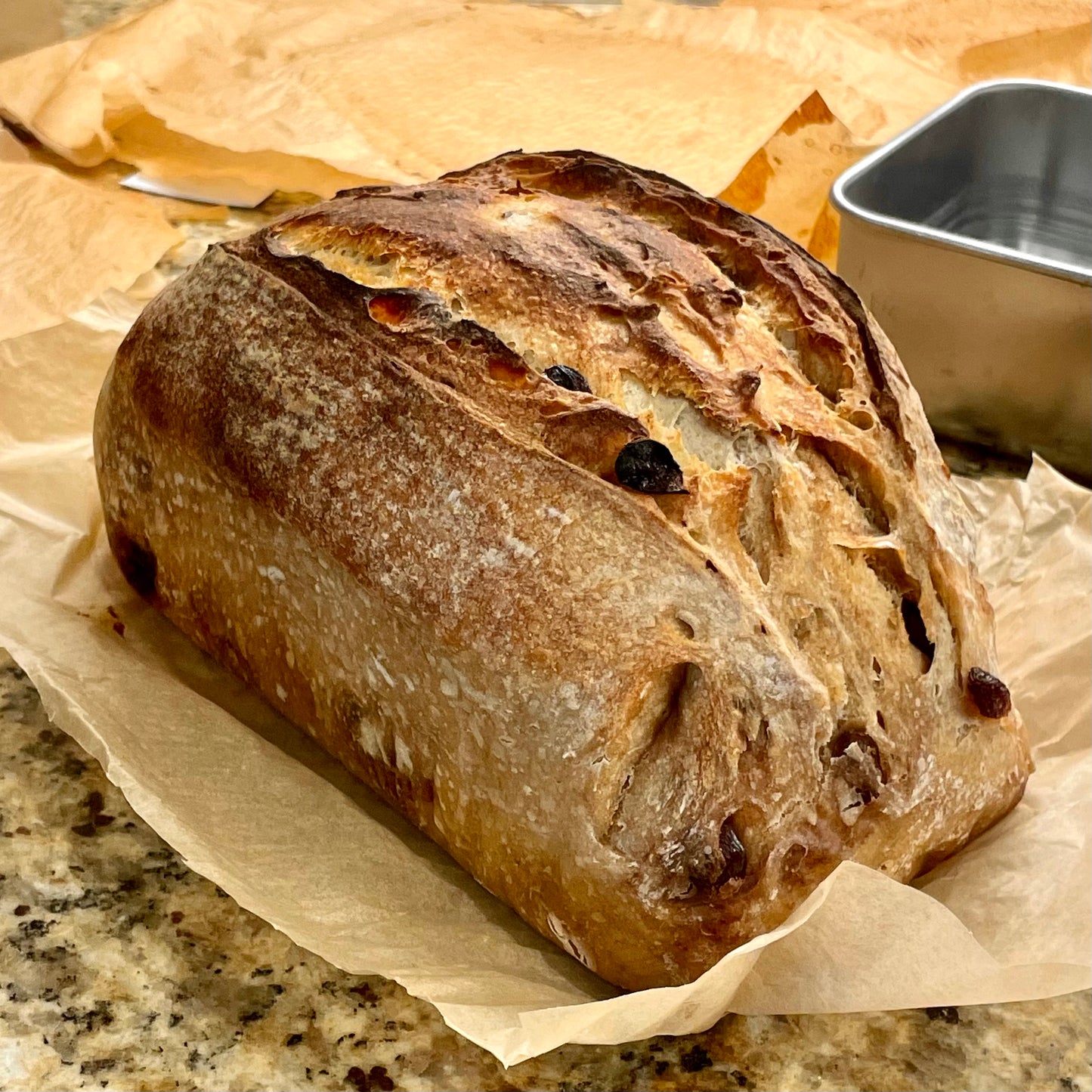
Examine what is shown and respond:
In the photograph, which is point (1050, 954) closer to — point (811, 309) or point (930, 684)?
point (930, 684)

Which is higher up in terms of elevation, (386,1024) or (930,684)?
(930,684)

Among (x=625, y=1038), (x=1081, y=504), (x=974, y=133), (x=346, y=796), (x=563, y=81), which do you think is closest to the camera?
(x=625, y=1038)

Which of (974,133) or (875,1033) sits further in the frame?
(974,133)

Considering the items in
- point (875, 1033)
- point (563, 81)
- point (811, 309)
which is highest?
point (811, 309)

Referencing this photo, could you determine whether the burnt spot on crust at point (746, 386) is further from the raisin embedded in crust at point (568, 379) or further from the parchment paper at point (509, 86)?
the parchment paper at point (509, 86)

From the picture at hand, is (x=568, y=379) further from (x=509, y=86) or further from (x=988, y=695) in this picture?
(x=509, y=86)

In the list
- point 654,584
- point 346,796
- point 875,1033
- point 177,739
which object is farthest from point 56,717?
point 875,1033
